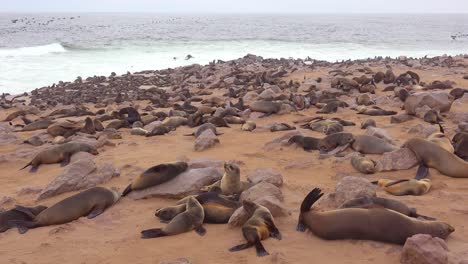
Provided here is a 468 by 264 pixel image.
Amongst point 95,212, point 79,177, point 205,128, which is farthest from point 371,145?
point 79,177

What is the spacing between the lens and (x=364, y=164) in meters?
5.95

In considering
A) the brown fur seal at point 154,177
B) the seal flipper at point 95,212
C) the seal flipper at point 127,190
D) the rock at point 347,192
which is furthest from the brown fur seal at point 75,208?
the rock at point 347,192

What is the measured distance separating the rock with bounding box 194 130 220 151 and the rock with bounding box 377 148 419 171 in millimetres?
2883

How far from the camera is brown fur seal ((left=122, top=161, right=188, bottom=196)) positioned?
218 inches

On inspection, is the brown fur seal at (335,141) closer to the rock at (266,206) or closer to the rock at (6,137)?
the rock at (266,206)

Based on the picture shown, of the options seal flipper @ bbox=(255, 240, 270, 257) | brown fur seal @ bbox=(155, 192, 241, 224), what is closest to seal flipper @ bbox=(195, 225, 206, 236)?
brown fur seal @ bbox=(155, 192, 241, 224)

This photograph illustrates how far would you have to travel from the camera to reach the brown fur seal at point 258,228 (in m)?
3.90

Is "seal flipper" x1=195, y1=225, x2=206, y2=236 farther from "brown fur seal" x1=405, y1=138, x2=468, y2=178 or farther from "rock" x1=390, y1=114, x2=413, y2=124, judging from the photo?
"rock" x1=390, y1=114, x2=413, y2=124

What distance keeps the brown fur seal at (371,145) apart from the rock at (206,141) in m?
2.34

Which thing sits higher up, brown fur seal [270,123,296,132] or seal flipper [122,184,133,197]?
seal flipper [122,184,133,197]

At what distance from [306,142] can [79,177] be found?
352cm

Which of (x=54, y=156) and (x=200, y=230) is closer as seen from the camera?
(x=200, y=230)

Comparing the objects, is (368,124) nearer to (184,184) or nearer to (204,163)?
(204,163)

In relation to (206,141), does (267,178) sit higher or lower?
higher
